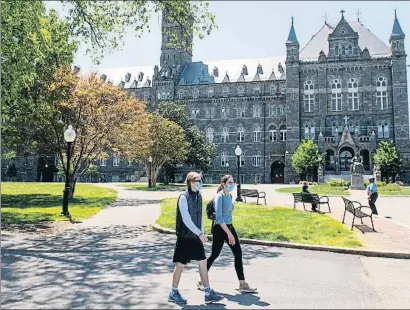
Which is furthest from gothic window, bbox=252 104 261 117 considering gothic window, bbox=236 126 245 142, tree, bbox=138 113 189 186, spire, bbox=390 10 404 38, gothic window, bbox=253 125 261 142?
tree, bbox=138 113 189 186

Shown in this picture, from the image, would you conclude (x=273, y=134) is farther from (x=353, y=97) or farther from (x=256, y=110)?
(x=353, y=97)

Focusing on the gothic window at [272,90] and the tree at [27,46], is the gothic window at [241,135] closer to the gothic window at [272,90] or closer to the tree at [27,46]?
the gothic window at [272,90]

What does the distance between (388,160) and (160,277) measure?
47.1 metres

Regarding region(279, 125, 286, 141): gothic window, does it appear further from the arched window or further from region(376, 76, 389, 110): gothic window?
region(376, 76, 389, 110): gothic window

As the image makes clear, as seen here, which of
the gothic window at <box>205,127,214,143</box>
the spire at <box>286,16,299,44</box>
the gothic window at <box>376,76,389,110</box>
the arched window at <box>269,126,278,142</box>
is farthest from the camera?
the gothic window at <box>205,127,214,143</box>

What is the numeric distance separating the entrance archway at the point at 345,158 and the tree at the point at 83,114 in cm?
3707

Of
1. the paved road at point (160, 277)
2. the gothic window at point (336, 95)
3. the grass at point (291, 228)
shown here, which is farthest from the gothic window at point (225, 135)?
the paved road at point (160, 277)

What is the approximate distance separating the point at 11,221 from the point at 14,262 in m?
7.22

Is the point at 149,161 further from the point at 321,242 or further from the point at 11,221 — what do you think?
the point at 321,242

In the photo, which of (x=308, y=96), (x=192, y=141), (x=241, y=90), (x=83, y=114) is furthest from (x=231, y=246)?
(x=241, y=90)

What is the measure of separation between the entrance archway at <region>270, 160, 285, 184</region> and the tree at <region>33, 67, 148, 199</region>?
39647 millimetres

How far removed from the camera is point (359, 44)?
58219 millimetres

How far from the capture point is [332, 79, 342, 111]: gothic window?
186 ft

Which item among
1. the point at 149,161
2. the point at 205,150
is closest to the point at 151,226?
the point at 149,161
